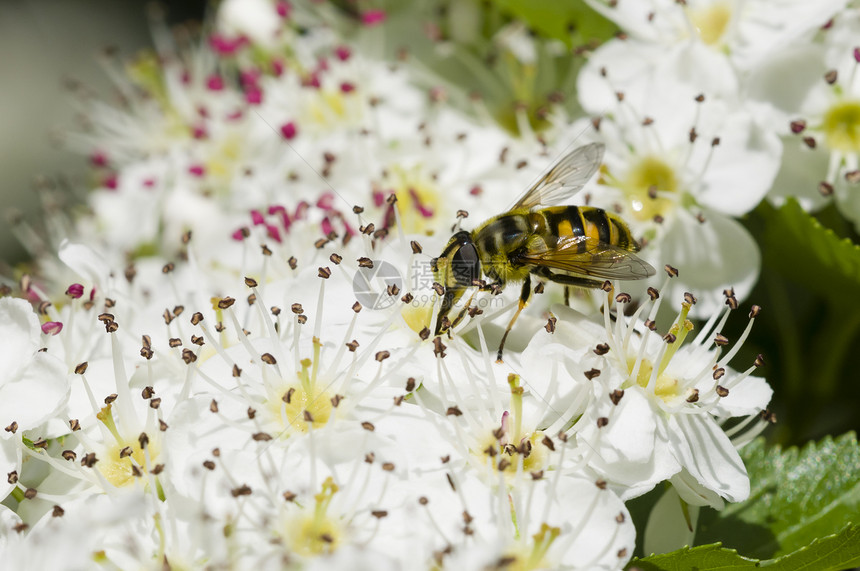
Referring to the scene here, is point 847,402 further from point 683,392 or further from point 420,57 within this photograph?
point 420,57

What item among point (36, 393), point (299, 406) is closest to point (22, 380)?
point (36, 393)

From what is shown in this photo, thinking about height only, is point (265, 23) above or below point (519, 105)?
above

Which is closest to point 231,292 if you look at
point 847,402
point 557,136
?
point 557,136

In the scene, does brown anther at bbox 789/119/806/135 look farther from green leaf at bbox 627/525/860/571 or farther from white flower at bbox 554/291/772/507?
green leaf at bbox 627/525/860/571

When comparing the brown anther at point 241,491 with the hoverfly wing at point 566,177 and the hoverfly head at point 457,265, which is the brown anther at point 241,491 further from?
the hoverfly wing at point 566,177

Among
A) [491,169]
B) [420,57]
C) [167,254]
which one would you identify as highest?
[420,57]

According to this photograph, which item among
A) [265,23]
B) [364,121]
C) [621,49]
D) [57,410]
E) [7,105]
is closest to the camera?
[57,410]

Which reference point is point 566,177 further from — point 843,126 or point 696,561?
point 696,561
